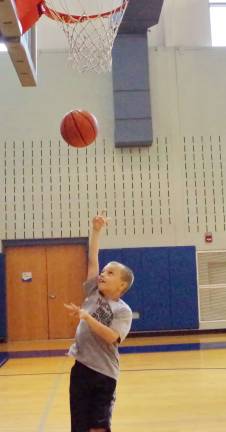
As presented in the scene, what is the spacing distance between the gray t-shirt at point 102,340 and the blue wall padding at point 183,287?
9.51 meters

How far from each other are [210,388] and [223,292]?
6.47 metres

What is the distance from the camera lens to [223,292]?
1303 centimetres

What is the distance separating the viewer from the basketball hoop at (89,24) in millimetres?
6859

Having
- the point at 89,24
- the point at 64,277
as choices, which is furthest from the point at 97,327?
the point at 64,277

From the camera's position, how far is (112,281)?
343 centimetres

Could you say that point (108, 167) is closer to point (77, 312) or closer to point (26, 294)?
point (26, 294)

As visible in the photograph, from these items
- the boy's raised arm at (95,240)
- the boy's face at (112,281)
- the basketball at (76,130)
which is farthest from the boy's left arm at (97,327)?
the basketball at (76,130)

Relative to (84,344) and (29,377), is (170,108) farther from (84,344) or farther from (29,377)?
(84,344)

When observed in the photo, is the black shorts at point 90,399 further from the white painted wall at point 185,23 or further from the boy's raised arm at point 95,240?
the white painted wall at point 185,23

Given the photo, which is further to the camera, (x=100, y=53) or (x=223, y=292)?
(x=223, y=292)

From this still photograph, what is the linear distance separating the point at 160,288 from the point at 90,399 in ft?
31.3

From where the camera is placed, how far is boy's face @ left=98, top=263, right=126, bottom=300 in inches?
135

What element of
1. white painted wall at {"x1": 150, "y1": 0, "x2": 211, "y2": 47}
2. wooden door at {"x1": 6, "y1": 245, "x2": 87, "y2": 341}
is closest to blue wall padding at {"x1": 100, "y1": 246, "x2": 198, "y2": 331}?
wooden door at {"x1": 6, "y1": 245, "x2": 87, "y2": 341}

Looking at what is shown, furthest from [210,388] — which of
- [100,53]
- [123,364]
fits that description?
[100,53]
